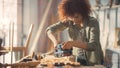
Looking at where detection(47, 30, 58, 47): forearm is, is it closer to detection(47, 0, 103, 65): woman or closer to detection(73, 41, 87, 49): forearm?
detection(47, 0, 103, 65): woman

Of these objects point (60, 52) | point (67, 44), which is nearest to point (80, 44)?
point (67, 44)

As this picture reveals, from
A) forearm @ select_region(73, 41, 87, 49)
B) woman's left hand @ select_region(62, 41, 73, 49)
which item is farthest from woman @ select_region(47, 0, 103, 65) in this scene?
woman's left hand @ select_region(62, 41, 73, 49)

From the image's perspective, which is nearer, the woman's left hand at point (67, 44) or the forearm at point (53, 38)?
the woman's left hand at point (67, 44)

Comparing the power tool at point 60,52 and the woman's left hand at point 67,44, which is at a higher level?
the woman's left hand at point 67,44

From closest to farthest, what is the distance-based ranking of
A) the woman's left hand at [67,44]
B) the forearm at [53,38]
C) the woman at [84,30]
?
the woman's left hand at [67,44]
the woman at [84,30]
the forearm at [53,38]

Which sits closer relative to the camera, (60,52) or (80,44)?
(80,44)

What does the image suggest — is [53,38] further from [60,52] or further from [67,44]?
[67,44]

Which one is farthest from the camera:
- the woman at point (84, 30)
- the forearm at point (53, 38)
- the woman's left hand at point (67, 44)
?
the forearm at point (53, 38)

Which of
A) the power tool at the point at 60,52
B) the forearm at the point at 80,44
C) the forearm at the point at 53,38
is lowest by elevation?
the power tool at the point at 60,52

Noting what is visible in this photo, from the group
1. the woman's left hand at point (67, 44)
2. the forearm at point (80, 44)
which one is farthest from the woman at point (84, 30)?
the woman's left hand at point (67, 44)

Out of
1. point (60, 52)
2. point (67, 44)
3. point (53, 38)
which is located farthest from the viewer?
point (53, 38)

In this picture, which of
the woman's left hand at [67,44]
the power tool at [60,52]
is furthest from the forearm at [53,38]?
the woman's left hand at [67,44]

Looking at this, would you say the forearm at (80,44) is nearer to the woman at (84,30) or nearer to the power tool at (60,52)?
the woman at (84,30)

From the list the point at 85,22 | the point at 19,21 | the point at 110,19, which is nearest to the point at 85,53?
the point at 85,22
